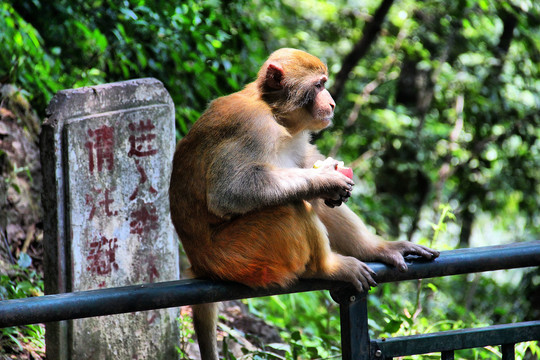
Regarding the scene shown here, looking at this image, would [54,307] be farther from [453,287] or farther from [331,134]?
[453,287]

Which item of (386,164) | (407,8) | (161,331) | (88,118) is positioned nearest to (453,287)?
(386,164)

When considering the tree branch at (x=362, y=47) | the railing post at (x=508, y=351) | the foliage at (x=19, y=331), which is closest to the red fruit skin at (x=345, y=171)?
the railing post at (x=508, y=351)

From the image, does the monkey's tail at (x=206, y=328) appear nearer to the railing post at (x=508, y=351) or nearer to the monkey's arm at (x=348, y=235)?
the monkey's arm at (x=348, y=235)

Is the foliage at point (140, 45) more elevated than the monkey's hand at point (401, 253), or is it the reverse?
the foliage at point (140, 45)

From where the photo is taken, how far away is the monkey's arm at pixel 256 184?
8.77 ft

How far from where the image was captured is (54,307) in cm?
184

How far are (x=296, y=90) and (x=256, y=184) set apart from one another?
661 mm

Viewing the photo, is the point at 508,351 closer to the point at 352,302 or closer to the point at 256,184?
the point at 352,302

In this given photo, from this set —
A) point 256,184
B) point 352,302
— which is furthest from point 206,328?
point 352,302

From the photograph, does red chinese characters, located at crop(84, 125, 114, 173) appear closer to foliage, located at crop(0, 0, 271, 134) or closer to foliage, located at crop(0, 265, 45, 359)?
foliage, located at crop(0, 265, 45, 359)

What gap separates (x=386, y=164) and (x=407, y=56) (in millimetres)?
1245

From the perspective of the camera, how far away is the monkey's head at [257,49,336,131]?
3139 millimetres

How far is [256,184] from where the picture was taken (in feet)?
8.79

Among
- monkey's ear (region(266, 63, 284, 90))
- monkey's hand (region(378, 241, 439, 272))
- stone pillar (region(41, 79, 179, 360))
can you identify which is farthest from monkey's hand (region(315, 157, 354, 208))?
stone pillar (region(41, 79, 179, 360))
